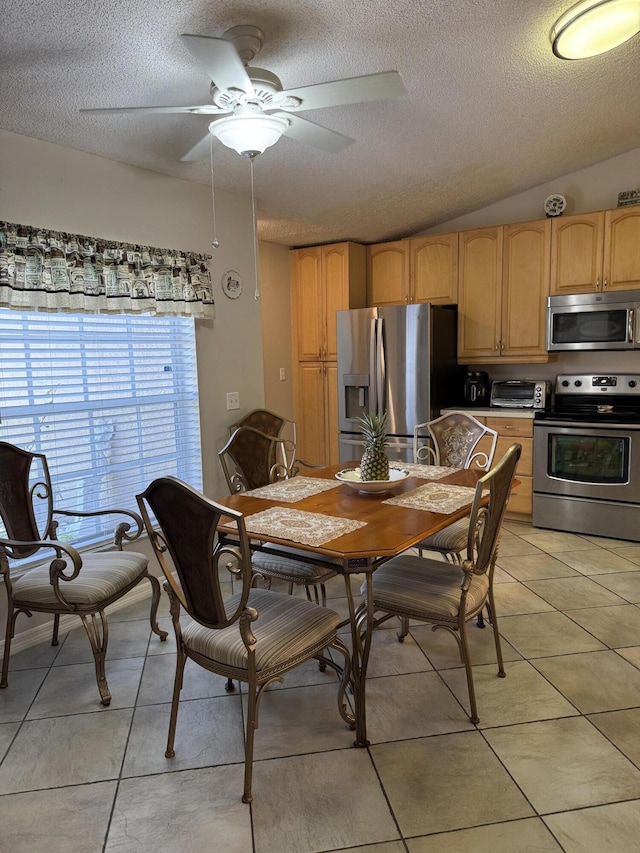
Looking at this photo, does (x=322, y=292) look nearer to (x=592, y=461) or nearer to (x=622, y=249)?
(x=622, y=249)

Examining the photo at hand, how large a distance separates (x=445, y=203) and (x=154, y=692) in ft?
12.8

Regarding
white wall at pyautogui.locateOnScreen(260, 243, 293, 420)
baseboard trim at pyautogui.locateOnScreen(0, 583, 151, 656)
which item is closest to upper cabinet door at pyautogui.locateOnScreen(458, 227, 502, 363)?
white wall at pyautogui.locateOnScreen(260, 243, 293, 420)

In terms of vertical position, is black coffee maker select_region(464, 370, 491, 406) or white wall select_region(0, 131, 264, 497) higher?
white wall select_region(0, 131, 264, 497)

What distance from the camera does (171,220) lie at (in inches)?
133

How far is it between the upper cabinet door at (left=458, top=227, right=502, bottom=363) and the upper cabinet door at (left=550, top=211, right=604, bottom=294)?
417mm

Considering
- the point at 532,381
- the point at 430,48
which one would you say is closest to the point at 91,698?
the point at 430,48

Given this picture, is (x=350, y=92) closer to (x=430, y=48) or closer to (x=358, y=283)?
(x=430, y=48)

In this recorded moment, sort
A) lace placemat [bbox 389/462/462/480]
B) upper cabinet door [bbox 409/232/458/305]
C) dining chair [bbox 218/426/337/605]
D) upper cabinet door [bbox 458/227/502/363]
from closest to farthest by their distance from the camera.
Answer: lace placemat [bbox 389/462/462/480] < dining chair [bbox 218/426/337/605] < upper cabinet door [bbox 458/227/502/363] < upper cabinet door [bbox 409/232/458/305]

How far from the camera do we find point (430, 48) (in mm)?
2391

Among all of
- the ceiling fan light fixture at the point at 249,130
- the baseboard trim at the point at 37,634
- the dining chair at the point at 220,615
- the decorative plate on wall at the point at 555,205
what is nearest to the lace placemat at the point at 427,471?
the dining chair at the point at 220,615

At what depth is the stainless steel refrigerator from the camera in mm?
4441

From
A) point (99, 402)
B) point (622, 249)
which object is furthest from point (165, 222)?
point (622, 249)

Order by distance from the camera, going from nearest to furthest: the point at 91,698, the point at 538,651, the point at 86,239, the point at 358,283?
the point at 91,698
the point at 538,651
the point at 86,239
the point at 358,283

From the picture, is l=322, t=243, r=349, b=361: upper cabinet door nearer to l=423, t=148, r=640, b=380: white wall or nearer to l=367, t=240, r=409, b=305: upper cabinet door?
l=367, t=240, r=409, b=305: upper cabinet door
